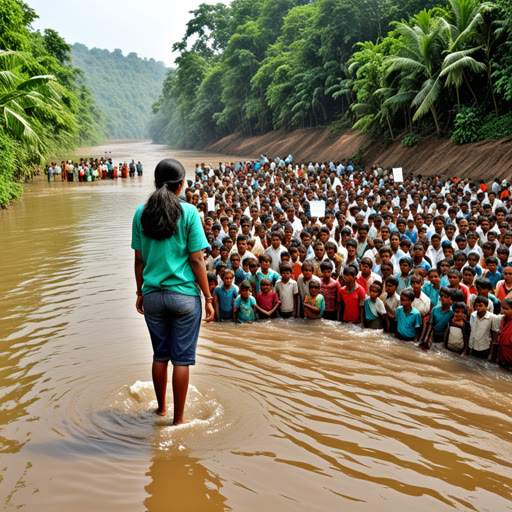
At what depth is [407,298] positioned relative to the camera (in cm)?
558

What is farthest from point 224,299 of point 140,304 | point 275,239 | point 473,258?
point 473,258

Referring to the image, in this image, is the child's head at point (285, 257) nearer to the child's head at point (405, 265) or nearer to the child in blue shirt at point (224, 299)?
the child in blue shirt at point (224, 299)

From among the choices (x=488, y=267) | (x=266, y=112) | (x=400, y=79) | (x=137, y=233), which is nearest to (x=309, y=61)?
(x=266, y=112)

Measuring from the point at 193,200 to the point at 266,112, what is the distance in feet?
123

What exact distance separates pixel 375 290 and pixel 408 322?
57 centimetres

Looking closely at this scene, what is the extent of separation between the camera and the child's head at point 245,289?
6.27m

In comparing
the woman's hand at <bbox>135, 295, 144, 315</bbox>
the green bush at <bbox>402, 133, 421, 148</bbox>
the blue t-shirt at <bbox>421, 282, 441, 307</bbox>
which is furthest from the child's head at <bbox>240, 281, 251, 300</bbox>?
the green bush at <bbox>402, 133, 421, 148</bbox>

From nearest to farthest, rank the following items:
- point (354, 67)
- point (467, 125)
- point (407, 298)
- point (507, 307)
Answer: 1. point (507, 307)
2. point (407, 298)
3. point (467, 125)
4. point (354, 67)

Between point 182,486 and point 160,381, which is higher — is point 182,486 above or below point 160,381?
below

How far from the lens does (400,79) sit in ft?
79.5

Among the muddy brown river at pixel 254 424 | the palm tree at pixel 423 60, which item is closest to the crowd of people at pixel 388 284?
the muddy brown river at pixel 254 424

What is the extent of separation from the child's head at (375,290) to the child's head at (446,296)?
2.39 ft

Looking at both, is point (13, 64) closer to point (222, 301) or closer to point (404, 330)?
point (222, 301)

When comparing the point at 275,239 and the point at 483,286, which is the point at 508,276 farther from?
the point at 275,239
